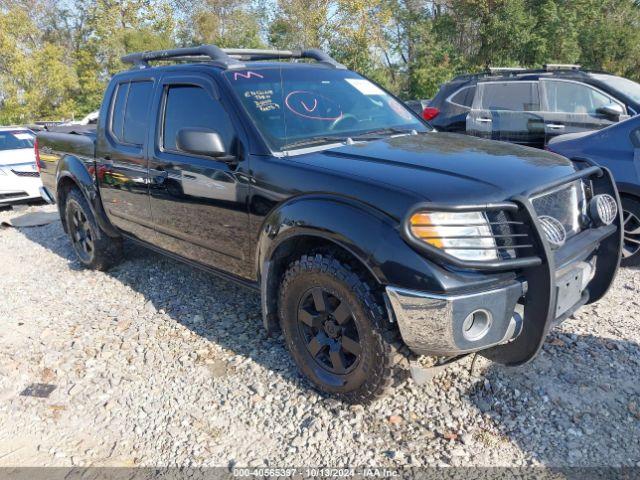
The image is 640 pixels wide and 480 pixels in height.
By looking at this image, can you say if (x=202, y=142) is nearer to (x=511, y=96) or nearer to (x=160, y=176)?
(x=160, y=176)

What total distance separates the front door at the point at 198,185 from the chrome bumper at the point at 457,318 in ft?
4.05

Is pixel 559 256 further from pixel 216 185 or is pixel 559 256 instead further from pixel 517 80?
pixel 517 80

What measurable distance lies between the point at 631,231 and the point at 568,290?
8.16 feet

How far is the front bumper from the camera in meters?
2.37

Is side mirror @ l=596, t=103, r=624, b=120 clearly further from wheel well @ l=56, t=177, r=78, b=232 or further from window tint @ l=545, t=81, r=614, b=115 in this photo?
wheel well @ l=56, t=177, r=78, b=232

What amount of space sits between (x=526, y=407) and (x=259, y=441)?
4.68ft

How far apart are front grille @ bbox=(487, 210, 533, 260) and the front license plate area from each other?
12.6 inches

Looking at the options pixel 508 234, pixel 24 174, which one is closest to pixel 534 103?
pixel 508 234

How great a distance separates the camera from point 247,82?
3475mm

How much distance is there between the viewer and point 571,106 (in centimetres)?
708

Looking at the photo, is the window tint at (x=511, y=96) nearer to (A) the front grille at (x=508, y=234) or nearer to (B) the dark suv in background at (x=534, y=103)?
(B) the dark suv in background at (x=534, y=103)

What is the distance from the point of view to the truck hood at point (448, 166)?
8.18ft

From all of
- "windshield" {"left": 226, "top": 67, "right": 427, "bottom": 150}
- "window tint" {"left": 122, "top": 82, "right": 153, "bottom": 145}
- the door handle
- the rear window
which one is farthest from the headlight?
the rear window

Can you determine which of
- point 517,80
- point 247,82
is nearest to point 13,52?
point 517,80
